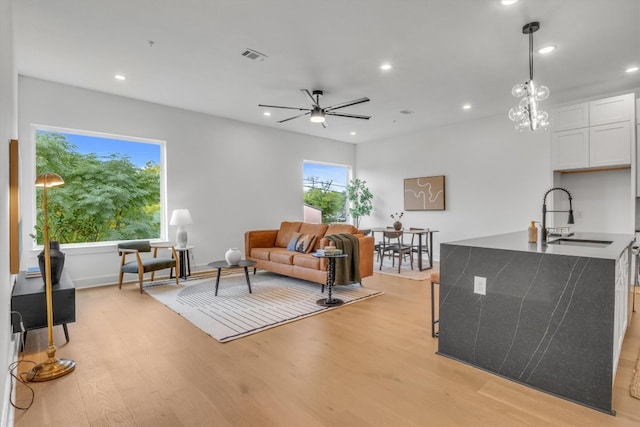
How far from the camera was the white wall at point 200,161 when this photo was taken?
181 inches

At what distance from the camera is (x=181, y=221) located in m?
5.43

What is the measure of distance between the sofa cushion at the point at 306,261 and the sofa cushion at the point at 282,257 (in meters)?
0.12

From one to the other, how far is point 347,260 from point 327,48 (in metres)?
2.70

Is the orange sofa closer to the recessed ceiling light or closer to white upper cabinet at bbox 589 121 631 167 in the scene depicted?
the recessed ceiling light

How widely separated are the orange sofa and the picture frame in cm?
277

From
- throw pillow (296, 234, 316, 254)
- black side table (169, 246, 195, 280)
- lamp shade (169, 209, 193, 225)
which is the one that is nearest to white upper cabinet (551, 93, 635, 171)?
throw pillow (296, 234, 316, 254)

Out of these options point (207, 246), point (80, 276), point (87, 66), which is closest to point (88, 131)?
point (87, 66)

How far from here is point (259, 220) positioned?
6977mm

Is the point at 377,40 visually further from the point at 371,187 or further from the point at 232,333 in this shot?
the point at 371,187

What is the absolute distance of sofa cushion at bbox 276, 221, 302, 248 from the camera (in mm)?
6129

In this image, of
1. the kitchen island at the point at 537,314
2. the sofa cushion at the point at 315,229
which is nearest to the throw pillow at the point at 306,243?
the sofa cushion at the point at 315,229

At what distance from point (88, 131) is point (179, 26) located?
2818mm

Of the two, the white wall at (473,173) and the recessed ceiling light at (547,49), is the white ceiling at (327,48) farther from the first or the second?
the white wall at (473,173)

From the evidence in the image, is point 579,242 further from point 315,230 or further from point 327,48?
point 315,230
